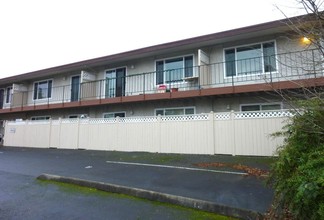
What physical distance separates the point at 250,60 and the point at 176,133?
5.04 m

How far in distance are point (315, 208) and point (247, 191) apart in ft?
8.80

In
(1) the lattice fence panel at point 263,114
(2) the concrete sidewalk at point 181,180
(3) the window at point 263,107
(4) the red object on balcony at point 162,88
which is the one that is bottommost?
(2) the concrete sidewalk at point 181,180

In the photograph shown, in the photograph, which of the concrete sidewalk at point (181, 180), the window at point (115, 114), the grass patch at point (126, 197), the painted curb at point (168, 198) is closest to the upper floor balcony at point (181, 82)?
the window at point (115, 114)

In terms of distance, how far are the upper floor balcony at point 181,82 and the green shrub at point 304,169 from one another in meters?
4.48

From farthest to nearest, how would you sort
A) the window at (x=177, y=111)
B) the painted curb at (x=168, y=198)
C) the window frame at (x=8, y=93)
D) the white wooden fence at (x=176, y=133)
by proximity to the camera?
the window frame at (x=8, y=93), the window at (x=177, y=111), the white wooden fence at (x=176, y=133), the painted curb at (x=168, y=198)

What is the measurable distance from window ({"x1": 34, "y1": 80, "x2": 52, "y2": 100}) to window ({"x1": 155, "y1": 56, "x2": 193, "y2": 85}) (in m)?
10.3

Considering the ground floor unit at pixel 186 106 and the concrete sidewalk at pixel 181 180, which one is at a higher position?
the ground floor unit at pixel 186 106

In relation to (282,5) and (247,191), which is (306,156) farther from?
(282,5)

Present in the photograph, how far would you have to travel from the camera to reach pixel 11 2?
1240 centimetres

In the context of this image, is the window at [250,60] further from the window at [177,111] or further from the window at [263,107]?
the window at [177,111]

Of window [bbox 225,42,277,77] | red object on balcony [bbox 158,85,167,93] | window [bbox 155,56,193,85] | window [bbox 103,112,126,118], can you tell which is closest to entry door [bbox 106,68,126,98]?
window [bbox 103,112,126,118]

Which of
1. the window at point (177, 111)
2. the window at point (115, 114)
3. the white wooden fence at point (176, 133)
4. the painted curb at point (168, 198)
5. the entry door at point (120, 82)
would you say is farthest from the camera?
the entry door at point (120, 82)

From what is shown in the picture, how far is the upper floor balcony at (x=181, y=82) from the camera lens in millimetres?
11312

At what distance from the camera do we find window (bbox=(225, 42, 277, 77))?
12.1m
